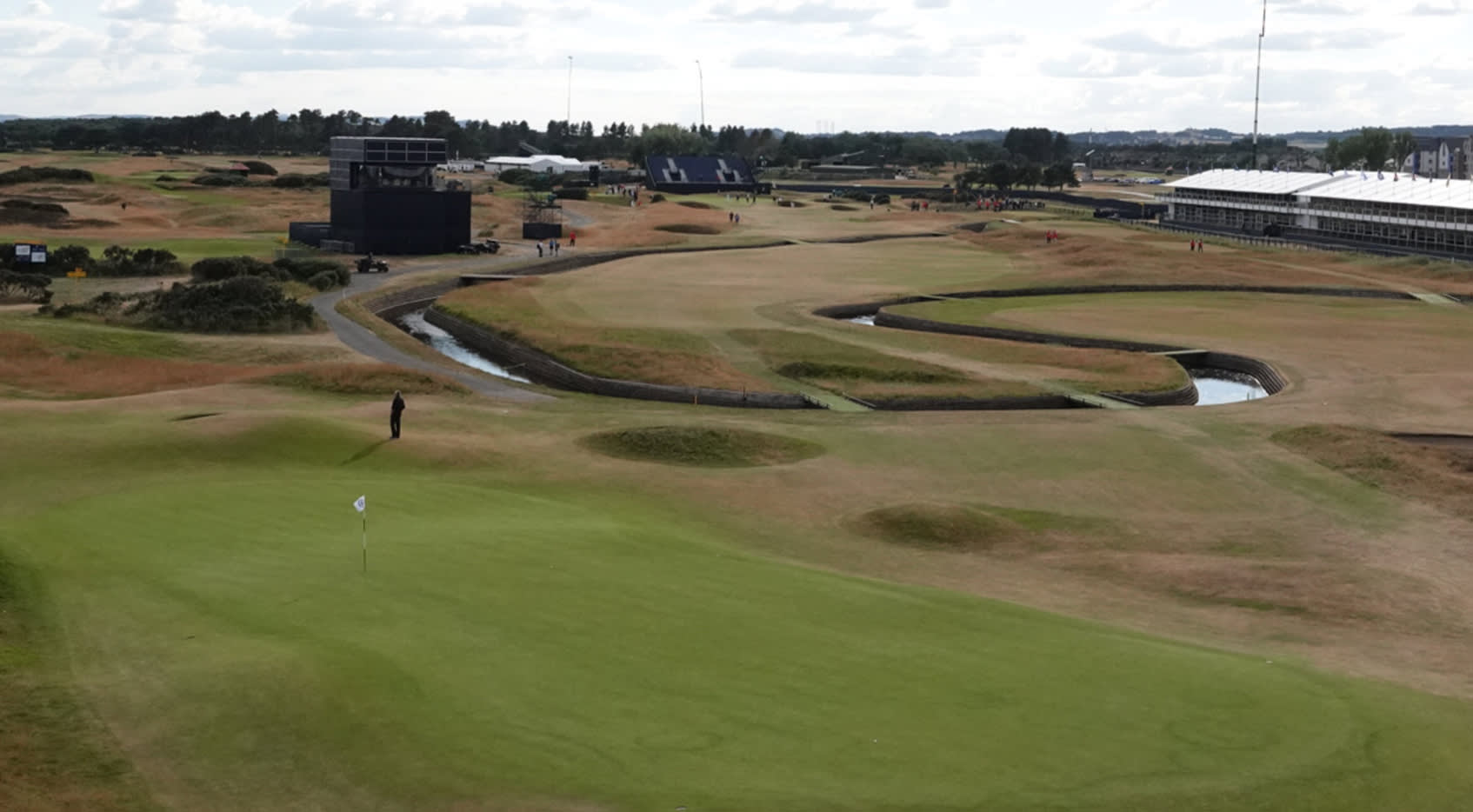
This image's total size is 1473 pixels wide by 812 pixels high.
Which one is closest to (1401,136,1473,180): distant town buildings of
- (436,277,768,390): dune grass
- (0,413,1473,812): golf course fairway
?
(436,277,768,390): dune grass

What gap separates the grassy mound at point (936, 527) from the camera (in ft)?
125

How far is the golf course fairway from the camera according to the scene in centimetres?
1939

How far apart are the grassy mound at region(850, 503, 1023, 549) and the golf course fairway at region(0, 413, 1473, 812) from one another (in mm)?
6716

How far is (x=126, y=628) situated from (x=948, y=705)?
13.1 metres

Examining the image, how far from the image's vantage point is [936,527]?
38.6m

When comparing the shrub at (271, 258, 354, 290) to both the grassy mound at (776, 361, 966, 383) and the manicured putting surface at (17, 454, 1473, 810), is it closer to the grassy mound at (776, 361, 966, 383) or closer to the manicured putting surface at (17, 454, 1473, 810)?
the grassy mound at (776, 361, 966, 383)

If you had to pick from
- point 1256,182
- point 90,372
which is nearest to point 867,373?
point 90,372

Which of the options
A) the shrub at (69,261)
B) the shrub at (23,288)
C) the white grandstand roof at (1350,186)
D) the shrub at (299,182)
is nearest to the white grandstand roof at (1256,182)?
the white grandstand roof at (1350,186)

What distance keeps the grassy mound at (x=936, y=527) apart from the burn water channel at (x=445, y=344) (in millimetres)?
28538

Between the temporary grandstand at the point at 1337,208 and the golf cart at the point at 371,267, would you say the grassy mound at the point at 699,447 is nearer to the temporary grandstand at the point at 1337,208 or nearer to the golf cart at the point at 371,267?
the golf cart at the point at 371,267

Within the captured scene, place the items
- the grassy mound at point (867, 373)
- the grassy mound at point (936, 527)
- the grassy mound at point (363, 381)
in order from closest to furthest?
the grassy mound at point (936, 527) < the grassy mound at point (363, 381) < the grassy mound at point (867, 373)

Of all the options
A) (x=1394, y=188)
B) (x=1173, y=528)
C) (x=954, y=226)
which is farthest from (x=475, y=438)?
(x=954, y=226)

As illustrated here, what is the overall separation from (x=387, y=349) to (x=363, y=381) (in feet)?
43.4

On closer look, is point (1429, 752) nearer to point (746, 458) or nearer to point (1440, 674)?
point (1440, 674)
